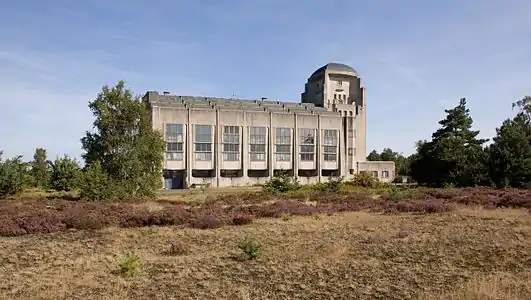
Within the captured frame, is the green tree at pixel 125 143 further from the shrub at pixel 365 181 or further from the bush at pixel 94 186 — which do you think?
the shrub at pixel 365 181

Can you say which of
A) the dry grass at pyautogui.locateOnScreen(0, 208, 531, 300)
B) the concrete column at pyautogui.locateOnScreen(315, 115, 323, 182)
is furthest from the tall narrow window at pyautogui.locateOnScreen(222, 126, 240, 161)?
the dry grass at pyautogui.locateOnScreen(0, 208, 531, 300)

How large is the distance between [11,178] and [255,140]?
48768mm

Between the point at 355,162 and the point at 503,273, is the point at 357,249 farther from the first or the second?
the point at 355,162

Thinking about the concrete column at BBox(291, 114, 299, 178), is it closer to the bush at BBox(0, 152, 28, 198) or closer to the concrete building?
the concrete building

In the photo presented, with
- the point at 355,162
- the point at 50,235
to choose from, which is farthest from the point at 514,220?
the point at 355,162

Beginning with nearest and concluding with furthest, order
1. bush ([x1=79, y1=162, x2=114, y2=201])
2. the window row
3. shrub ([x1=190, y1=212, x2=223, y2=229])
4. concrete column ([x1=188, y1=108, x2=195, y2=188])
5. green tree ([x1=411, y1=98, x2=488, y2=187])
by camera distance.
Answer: shrub ([x1=190, y1=212, x2=223, y2=229])
bush ([x1=79, y1=162, x2=114, y2=201])
green tree ([x1=411, y1=98, x2=488, y2=187])
the window row
concrete column ([x1=188, y1=108, x2=195, y2=188])

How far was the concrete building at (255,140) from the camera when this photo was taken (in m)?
79.4

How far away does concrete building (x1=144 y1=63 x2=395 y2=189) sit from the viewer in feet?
260

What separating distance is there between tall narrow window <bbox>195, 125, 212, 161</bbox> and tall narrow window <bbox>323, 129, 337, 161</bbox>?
919 inches

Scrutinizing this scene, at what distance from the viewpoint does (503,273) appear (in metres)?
10.6

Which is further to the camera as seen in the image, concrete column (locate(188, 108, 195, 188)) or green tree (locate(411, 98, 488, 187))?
concrete column (locate(188, 108, 195, 188))

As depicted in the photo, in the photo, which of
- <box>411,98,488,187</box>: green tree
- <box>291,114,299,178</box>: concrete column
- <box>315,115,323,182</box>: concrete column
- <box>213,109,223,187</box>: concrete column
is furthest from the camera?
<box>315,115,323,182</box>: concrete column

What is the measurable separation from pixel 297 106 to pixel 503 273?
89.3 m

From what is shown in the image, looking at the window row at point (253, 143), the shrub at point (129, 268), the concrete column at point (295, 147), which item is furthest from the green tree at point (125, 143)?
the concrete column at point (295, 147)
